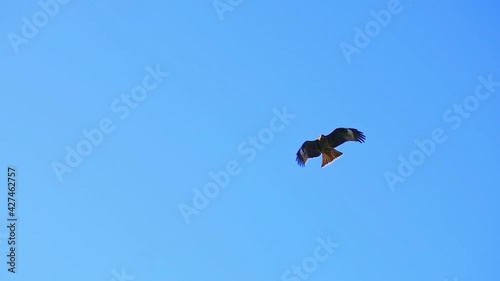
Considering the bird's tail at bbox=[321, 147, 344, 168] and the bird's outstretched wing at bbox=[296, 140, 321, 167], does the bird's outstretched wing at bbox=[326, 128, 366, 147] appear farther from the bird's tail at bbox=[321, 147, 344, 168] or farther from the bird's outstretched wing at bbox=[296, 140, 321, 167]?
the bird's outstretched wing at bbox=[296, 140, 321, 167]

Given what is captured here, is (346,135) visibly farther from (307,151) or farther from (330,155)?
(307,151)

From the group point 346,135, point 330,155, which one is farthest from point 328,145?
point 346,135

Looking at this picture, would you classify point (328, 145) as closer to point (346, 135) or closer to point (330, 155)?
point (330, 155)

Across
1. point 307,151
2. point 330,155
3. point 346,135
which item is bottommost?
point 330,155

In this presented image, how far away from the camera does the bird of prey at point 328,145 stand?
64.8ft

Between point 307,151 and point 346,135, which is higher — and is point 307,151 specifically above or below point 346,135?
above

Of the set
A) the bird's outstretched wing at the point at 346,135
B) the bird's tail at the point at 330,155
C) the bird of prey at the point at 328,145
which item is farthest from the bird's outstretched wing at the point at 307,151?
the bird's outstretched wing at the point at 346,135

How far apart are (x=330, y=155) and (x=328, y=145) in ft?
1.13

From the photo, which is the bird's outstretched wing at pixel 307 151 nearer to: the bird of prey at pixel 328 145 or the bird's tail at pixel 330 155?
the bird of prey at pixel 328 145

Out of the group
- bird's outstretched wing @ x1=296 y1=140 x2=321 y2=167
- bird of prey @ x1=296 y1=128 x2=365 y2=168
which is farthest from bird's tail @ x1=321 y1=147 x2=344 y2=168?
bird's outstretched wing @ x1=296 y1=140 x2=321 y2=167

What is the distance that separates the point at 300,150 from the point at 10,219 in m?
10.9

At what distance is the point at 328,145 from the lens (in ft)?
65.2

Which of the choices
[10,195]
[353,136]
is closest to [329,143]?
[353,136]

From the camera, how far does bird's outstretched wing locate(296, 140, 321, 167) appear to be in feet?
64.9
